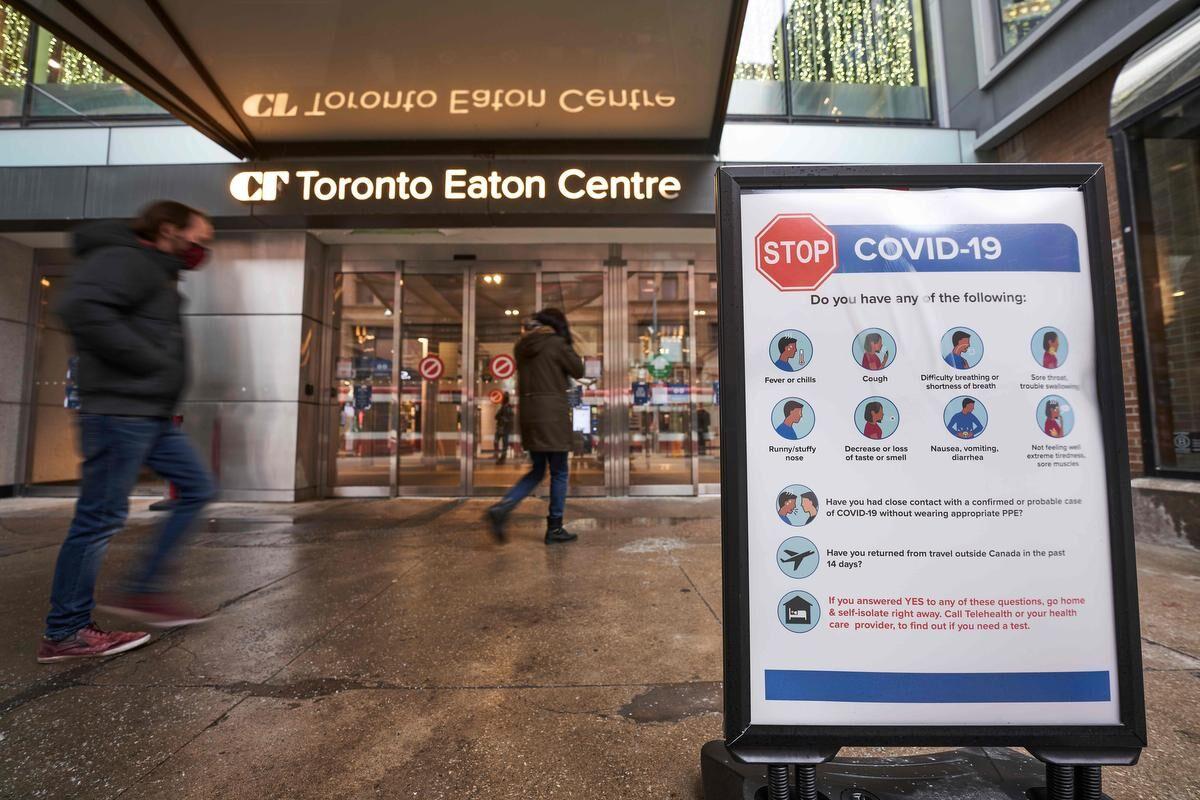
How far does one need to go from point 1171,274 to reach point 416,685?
22.1 ft

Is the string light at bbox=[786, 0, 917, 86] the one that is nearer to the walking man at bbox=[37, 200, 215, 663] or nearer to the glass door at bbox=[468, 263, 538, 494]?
the glass door at bbox=[468, 263, 538, 494]

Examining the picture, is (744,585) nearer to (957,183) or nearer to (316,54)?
(957,183)

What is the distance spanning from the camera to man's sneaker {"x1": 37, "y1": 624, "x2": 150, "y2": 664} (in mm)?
2447

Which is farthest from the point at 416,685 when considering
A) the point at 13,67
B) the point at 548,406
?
the point at 13,67

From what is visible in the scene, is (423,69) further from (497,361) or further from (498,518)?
(498,518)

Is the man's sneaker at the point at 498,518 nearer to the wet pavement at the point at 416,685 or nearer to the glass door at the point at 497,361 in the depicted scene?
the wet pavement at the point at 416,685

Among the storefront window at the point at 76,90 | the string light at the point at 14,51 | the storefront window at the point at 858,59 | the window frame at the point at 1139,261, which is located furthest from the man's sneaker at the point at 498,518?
the string light at the point at 14,51

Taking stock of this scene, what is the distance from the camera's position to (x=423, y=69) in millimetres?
5609

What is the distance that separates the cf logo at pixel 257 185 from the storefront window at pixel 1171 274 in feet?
28.9

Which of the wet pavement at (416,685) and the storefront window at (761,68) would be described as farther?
the storefront window at (761,68)

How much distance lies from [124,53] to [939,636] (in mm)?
7377

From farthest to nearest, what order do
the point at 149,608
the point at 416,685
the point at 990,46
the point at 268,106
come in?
1. the point at 990,46
2. the point at 268,106
3. the point at 149,608
4. the point at 416,685

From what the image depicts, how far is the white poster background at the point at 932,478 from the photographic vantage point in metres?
1.33

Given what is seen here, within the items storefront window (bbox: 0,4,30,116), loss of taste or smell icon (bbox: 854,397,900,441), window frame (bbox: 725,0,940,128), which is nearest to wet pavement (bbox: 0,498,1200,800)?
loss of taste or smell icon (bbox: 854,397,900,441)
